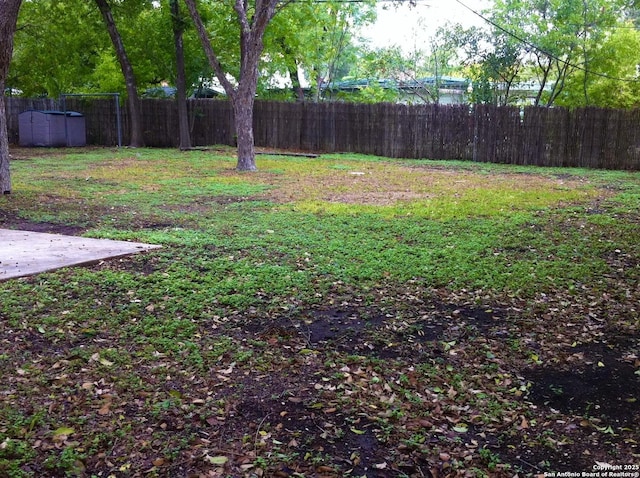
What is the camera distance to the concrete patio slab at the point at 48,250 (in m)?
5.63

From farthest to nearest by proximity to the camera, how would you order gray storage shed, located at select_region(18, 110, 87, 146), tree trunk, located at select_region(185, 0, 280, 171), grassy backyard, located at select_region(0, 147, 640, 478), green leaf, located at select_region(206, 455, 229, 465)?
gray storage shed, located at select_region(18, 110, 87, 146), tree trunk, located at select_region(185, 0, 280, 171), grassy backyard, located at select_region(0, 147, 640, 478), green leaf, located at select_region(206, 455, 229, 465)

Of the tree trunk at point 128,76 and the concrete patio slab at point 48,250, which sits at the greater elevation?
the tree trunk at point 128,76

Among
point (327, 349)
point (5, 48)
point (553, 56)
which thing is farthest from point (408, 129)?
point (327, 349)

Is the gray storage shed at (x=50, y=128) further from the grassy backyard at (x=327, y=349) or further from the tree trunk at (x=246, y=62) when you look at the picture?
the grassy backyard at (x=327, y=349)

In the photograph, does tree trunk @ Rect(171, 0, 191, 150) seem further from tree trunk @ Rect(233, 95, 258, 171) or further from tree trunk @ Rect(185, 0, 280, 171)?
tree trunk @ Rect(233, 95, 258, 171)

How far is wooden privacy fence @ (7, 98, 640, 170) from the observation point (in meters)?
17.6

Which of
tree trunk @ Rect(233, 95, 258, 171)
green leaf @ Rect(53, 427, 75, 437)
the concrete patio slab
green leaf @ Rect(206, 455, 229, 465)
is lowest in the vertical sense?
green leaf @ Rect(206, 455, 229, 465)

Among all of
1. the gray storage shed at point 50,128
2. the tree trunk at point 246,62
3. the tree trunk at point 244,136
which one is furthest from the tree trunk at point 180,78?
the tree trunk at point 244,136

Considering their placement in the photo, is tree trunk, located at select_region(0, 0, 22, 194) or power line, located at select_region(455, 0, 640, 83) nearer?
tree trunk, located at select_region(0, 0, 22, 194)

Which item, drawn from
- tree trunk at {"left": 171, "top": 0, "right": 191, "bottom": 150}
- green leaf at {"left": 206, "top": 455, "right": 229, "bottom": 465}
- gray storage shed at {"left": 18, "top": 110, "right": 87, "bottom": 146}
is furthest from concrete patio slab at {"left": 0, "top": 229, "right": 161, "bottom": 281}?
gray storage shed at {"left": 18, "top": 110, "right": 87, "bottom": 146}

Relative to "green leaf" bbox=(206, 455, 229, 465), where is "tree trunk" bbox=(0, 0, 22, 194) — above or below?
above

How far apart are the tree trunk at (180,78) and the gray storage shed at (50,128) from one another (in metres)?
4.03

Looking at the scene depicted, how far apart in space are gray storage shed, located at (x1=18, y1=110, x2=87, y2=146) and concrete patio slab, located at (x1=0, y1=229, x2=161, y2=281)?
1656cm

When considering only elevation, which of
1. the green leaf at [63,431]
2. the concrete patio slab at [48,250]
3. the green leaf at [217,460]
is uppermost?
the concrete patio slab at [48,250]
